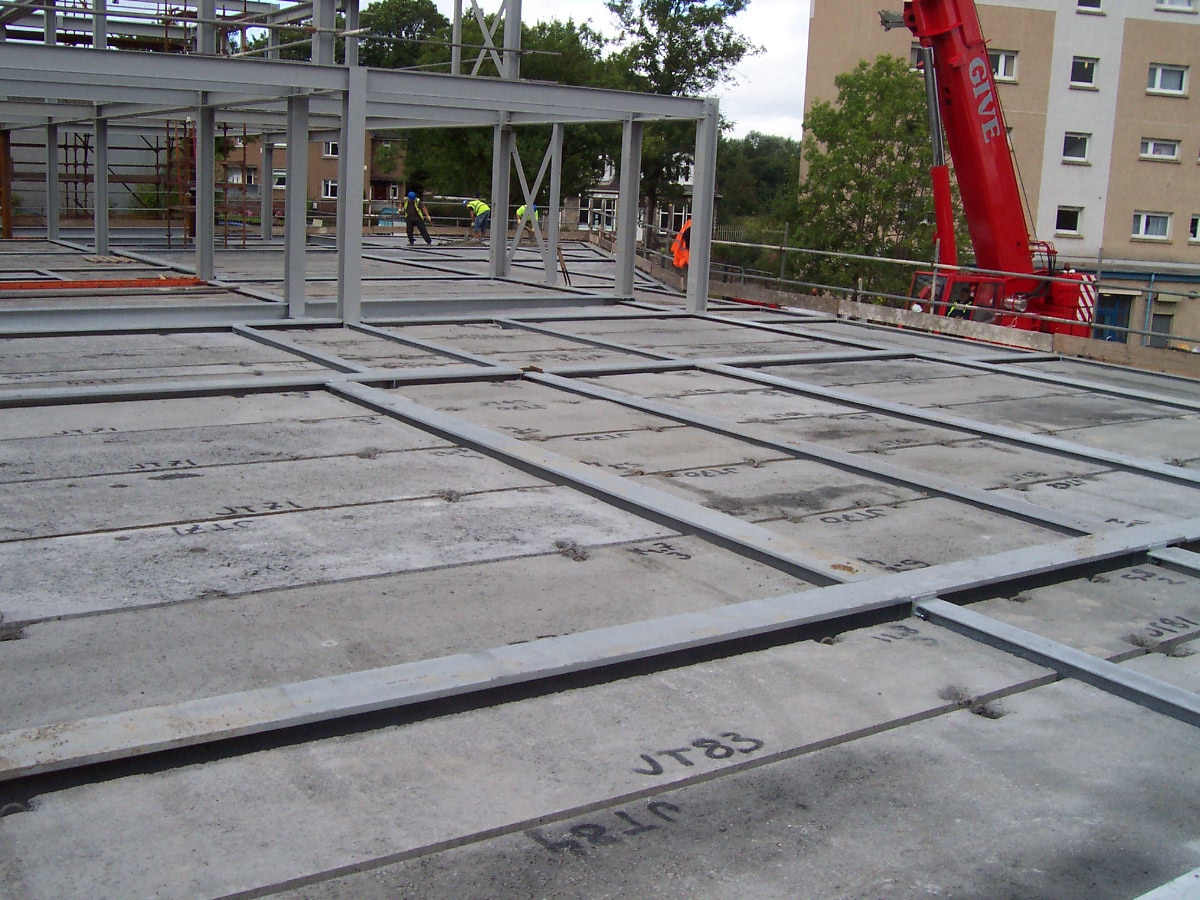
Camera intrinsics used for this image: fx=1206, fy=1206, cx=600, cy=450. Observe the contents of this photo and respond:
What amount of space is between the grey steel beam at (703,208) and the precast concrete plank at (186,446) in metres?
9.64

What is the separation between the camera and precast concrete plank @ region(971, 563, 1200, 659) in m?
5.54

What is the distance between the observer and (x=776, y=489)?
7941 mm

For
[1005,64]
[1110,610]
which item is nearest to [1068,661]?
[1110,610]

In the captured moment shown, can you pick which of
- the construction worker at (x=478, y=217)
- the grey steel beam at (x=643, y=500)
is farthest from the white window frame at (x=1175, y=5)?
the grey steel beam at (x=643, y=500)

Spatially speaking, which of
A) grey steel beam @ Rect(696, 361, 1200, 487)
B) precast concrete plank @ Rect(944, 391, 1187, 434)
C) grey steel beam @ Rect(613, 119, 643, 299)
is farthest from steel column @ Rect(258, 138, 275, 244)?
precast concrete plank @ Rect(944, 391, 1187, 434)

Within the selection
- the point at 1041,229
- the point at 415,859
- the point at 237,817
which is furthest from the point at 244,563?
the point at 1041,229

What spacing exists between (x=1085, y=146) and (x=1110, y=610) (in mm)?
41317

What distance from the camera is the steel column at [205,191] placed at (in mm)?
18719

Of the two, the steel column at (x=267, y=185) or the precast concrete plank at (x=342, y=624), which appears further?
the steel column at (x=267, y=185)

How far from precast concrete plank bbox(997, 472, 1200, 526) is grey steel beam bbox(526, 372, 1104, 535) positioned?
0.28 meters

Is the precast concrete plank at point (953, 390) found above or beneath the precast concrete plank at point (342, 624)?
above

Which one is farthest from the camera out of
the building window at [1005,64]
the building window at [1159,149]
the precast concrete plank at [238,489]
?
the building window at [1159,149]

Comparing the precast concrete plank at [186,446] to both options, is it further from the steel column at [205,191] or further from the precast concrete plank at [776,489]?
the steel column at [205,191]

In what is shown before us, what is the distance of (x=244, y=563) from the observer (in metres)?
6.00
